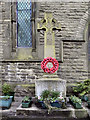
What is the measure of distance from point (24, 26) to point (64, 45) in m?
2.50

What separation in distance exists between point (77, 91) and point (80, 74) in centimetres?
115

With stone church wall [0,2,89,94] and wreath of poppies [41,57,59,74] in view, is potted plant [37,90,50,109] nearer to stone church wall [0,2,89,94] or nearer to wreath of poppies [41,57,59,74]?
wreath of poppies [41,57,59,74]

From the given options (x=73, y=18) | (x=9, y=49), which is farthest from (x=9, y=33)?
(x=73, y=18)

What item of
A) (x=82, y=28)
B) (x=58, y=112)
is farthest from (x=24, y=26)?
(x=58, y=112)

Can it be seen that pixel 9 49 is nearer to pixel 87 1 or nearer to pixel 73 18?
pixel 73 18

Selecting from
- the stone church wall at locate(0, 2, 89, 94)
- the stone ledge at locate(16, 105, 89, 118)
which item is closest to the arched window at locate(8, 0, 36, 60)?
the stone church wall at locate(0, 2, 89, 94)

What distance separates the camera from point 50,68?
4633mm

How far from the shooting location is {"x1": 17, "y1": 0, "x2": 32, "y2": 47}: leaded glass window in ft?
22.0

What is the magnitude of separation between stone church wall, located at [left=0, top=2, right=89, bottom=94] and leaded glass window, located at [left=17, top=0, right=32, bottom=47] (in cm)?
52

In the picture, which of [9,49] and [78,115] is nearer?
[78,115]

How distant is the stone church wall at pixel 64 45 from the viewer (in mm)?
6320

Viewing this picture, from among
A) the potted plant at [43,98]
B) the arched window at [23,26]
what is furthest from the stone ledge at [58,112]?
the arched window at [23,26]

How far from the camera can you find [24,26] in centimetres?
672

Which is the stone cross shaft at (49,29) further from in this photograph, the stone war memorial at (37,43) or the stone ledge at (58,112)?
the stone ledge at (58,112)
